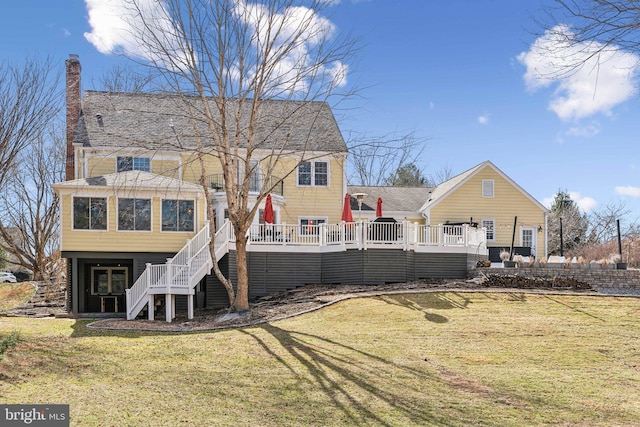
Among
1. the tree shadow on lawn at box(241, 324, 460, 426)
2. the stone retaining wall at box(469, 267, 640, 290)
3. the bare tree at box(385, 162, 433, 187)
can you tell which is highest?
the bare tree at box(385, 162, 433, 187)

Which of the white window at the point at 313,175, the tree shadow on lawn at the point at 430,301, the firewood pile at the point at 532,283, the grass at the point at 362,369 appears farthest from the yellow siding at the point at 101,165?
the firewood pile at the point at 532,283

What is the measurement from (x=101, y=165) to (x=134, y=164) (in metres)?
1.35

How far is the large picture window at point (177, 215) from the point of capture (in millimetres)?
21484

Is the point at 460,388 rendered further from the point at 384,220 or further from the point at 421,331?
the point at 384,220

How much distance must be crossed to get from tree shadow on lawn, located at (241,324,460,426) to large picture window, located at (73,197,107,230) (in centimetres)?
1003

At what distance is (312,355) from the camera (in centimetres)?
1211

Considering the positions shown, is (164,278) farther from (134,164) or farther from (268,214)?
(134,164)

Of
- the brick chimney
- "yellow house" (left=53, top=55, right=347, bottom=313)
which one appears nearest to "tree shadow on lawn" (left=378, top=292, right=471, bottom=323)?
"yellow house" (left=53, top=55, right=347, bottom=313)

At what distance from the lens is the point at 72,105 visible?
26.3 meters

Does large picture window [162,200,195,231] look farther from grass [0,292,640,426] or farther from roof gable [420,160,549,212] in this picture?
roof gable [420,160,549,212]

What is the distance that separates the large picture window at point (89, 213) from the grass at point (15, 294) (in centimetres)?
766

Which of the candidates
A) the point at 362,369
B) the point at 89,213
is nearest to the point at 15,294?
the point at 89,213

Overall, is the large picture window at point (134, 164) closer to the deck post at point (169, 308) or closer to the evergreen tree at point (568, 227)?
the deck post at point (169, 308)
